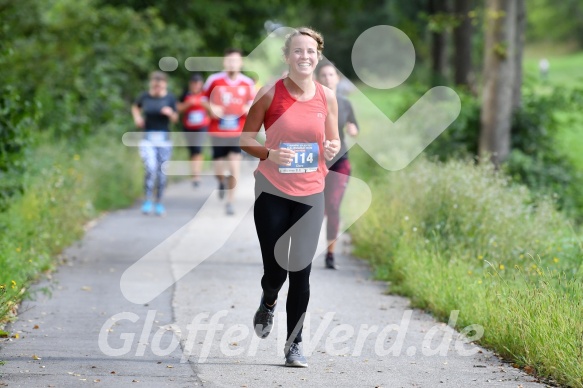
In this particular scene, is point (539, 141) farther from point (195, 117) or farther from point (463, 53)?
point (463, 53)

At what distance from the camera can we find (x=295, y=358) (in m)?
6.73

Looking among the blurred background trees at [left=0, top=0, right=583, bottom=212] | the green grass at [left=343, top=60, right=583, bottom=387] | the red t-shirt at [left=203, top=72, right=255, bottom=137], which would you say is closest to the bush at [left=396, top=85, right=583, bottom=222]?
the blurred background trees at [left=0, top=0, right=583, bottom=212]

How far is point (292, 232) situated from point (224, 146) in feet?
30.9

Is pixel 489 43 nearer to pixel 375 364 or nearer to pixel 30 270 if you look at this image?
pixel 30 270

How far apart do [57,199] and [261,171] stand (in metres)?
6.21

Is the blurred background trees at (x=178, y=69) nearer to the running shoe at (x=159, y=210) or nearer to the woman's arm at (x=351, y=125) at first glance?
the running shoe at (x=159, y=210)

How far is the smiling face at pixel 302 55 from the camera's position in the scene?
259 inches

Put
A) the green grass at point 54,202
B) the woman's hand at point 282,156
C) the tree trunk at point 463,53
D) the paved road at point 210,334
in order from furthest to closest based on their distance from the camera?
the tree trunk at point 463,53 < the green grass at point 54,202 < the woman's hand at point 282,156 < the paved road at point 210,334

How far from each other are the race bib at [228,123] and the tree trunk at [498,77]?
11.7ft

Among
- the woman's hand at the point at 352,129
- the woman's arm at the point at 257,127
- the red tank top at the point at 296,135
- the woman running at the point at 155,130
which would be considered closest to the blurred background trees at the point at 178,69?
the woman running at the point at 155,130

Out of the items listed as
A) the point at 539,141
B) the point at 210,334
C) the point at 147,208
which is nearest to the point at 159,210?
the point at 147,208

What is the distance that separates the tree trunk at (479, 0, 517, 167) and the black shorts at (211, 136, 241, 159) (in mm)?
3571

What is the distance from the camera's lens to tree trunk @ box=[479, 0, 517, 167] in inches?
622

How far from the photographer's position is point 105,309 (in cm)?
866
